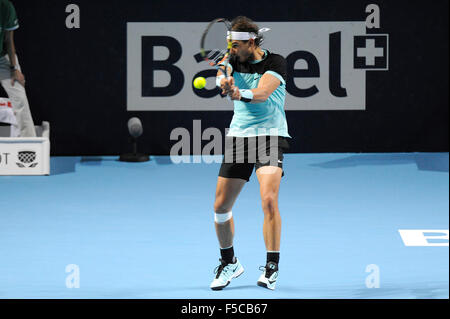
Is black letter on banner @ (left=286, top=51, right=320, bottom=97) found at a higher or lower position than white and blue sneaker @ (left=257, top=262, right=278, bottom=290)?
higher

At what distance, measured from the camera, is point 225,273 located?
5730 millimetres

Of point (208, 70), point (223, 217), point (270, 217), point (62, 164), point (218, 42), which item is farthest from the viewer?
point (208, 70)

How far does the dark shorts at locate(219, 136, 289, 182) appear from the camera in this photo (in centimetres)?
560

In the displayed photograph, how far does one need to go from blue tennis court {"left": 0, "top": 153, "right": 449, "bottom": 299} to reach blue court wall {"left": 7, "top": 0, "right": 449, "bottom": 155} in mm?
298

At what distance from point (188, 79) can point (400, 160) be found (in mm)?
2480

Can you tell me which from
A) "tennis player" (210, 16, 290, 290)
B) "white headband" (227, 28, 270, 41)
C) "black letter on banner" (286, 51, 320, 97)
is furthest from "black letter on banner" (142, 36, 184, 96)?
"white headband" (227, 28, 270, 41)

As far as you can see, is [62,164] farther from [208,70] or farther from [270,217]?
[270,217]

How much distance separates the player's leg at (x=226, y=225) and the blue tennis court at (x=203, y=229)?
0.24 feet

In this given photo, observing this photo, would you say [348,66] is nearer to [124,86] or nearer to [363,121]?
[363,121]

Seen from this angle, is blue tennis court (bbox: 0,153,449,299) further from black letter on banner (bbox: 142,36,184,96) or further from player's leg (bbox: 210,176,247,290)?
black letter on banner (bbox: 142,36,184,96)

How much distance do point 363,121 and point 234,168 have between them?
5.31 m

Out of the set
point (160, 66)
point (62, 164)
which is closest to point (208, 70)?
point (160, 66)

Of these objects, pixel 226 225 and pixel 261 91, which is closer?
pixel 261 91

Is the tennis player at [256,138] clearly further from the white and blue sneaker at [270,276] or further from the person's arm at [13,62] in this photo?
the person's arm at [13,62]
